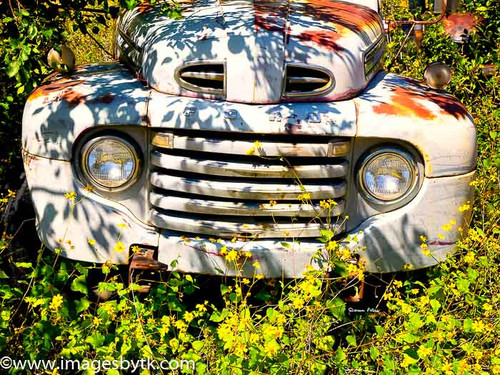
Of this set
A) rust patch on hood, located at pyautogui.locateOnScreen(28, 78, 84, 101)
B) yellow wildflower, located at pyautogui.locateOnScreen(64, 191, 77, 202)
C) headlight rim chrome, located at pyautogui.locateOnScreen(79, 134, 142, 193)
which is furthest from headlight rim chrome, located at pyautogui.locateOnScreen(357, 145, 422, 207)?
rust patch on hood, located at pyautogui.locateOnScreen(28, 78, 84, 101)

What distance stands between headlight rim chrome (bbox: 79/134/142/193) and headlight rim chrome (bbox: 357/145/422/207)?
1030 millimetres

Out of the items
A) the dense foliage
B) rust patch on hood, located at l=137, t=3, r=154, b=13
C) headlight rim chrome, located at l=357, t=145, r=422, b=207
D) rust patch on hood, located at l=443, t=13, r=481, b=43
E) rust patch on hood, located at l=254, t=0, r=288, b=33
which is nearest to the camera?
the dense foliage

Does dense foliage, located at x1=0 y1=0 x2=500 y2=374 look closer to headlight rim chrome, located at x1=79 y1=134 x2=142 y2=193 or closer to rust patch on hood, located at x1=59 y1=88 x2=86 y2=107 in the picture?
headlight rim chrome, located at x1=79 y1=134 x2=142 y2=193

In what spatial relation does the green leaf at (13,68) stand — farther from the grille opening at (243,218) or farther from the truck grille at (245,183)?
the grille opening at (243,218)

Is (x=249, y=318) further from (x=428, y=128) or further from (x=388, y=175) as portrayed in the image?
(x=428, y=128)

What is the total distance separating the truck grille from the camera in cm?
332

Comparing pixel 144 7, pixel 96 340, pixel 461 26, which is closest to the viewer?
pixel 96 340

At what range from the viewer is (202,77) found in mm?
3518

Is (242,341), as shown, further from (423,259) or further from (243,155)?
(423,259)

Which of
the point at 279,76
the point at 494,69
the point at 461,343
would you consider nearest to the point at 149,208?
the point at 279,76

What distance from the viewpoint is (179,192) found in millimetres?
3432

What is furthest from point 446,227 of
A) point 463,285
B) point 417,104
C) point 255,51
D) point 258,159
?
point 255,51

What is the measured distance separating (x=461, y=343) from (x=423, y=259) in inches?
20.5

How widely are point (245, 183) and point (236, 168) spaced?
0.09 metres
